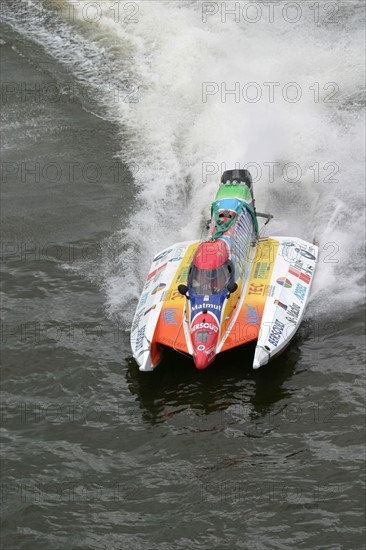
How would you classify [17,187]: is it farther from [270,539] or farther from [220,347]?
[270,539]

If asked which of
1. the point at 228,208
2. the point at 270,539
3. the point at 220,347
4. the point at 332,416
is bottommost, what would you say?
the point at 270,539

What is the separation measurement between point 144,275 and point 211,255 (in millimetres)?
2831

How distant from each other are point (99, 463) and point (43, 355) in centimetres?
323

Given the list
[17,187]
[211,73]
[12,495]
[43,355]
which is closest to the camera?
[12,495]

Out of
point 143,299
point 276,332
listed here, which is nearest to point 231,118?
point 143,299

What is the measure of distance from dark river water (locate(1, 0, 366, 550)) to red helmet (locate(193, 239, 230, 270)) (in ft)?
5.74

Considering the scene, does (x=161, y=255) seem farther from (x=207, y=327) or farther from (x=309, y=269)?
(x=207, y=327)

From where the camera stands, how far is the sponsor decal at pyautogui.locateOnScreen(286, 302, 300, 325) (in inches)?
649

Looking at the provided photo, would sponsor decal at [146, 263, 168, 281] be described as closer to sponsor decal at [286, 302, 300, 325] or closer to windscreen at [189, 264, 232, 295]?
windscreen at [189, 264, 232, 295]

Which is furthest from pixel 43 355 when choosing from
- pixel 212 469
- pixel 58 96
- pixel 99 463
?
pixel 58 96

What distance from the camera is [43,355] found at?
674 inches

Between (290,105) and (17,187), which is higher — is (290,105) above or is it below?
above

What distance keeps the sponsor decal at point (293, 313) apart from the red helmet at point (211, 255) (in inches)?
59.1

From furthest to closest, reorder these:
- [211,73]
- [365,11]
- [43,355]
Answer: [365,11] < [211,73] < [43,355]
